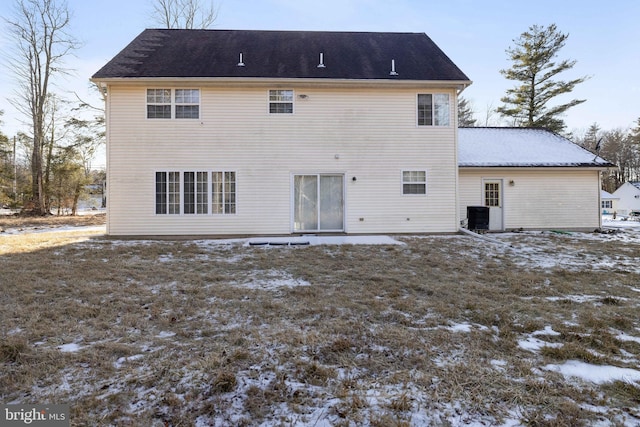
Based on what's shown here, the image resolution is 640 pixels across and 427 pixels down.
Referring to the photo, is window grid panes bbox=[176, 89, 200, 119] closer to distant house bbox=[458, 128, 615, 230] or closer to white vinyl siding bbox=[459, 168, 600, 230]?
distant house bbox=[458, 128, 615, 230]

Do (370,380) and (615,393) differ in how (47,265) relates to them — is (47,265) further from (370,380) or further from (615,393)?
(615,393)

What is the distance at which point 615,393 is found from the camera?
222cm

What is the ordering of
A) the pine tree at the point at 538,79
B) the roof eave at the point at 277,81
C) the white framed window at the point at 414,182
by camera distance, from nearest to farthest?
1. the roof eave at the point at 277,81
2. the white framed window at the point at 414,182
3. the pine tree at the point at 538,79

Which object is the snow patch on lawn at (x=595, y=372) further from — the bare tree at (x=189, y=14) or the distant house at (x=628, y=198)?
the distant house at (x=628, y=198)

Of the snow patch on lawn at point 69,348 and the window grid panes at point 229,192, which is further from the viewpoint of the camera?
the window grid panes at point 229,192

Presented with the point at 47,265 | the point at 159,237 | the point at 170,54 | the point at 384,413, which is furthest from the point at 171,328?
the point at 170,54

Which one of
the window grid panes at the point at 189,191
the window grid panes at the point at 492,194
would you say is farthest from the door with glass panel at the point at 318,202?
the window grid panes at the point at 492,194

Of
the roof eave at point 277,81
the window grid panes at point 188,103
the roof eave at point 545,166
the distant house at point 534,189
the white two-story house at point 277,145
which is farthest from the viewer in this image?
the distant house at point 534,189

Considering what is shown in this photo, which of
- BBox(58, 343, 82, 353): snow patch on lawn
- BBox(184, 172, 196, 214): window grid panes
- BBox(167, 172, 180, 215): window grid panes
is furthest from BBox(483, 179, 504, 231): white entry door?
BBox(58, 343, 82, 353): snow patch on lawn

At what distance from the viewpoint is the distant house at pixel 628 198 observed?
35197mm

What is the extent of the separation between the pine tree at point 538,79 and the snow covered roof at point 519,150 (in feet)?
32.9

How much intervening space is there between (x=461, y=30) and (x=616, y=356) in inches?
659

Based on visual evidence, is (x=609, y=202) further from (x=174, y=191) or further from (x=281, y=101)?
(x=174, y=191)

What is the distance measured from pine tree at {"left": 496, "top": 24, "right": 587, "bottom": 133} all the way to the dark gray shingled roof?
14992mm
